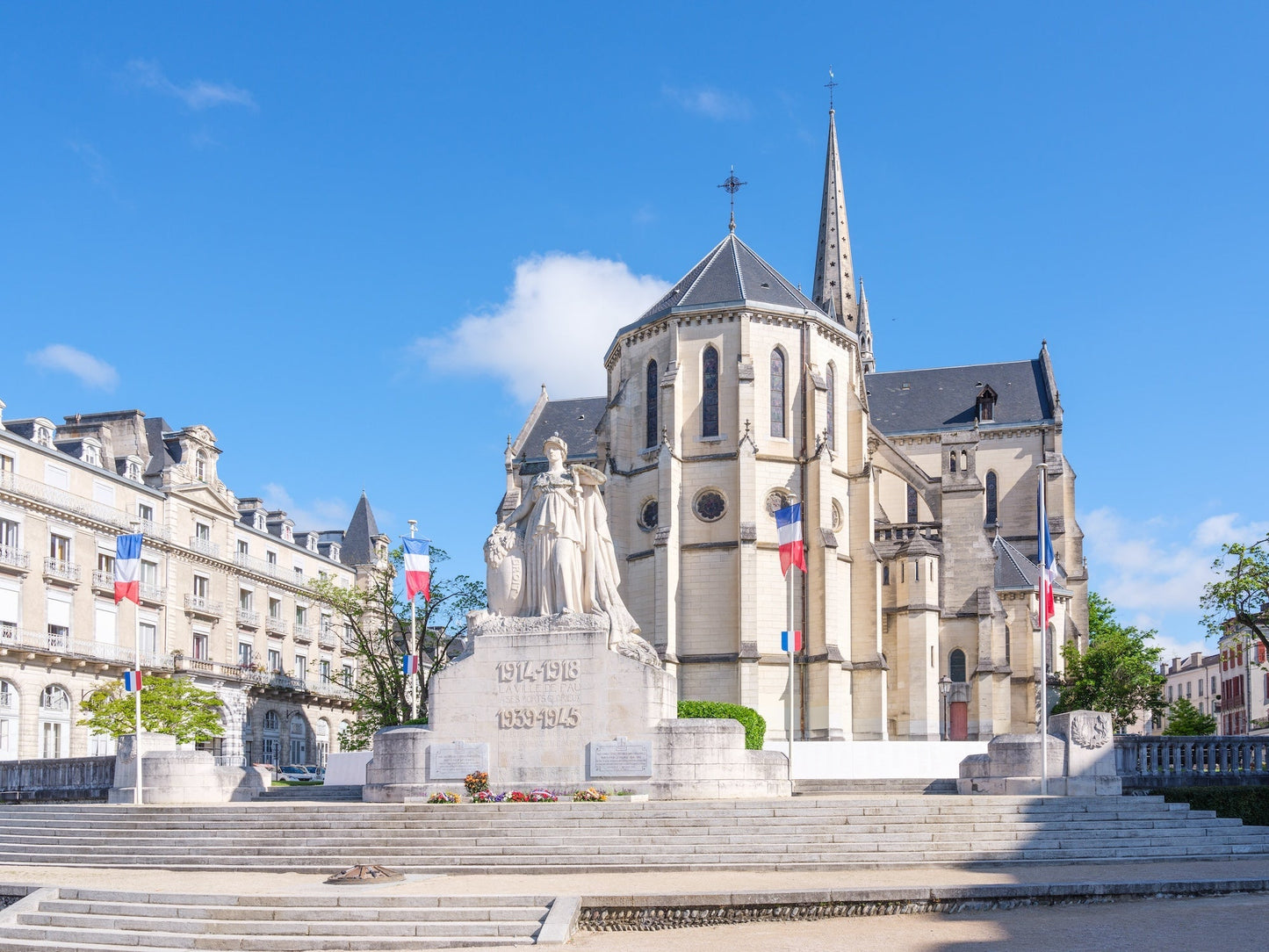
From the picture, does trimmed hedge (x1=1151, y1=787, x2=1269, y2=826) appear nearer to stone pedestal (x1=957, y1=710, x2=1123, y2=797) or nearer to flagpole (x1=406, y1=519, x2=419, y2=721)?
stone pedestal (x1=957, y1=710, x2=1123, y2=797)

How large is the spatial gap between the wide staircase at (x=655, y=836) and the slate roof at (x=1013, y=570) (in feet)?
117

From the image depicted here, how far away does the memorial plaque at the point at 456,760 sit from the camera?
2536 cm

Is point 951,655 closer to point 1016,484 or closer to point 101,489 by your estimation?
point 1016,484

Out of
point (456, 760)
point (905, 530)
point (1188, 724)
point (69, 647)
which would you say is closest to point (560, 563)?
point (456, 760)

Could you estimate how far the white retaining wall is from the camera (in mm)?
34875

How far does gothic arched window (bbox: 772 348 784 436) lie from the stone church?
8cm

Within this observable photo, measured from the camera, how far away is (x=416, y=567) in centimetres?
3912

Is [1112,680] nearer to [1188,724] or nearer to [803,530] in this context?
[1188,724]

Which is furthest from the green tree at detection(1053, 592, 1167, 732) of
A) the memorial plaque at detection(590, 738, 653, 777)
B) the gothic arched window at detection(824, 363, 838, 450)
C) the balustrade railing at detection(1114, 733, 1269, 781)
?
the memorial plaque at detection(590, 738, 653, 777)

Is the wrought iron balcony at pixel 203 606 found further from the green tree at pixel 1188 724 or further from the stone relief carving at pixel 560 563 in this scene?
the green tree at pixel 1188 724

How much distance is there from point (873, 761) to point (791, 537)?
6995 mm

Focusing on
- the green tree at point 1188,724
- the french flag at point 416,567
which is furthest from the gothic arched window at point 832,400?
the green tree at point 1188,724

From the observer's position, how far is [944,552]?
54.4 meters

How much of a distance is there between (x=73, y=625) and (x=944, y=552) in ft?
119
